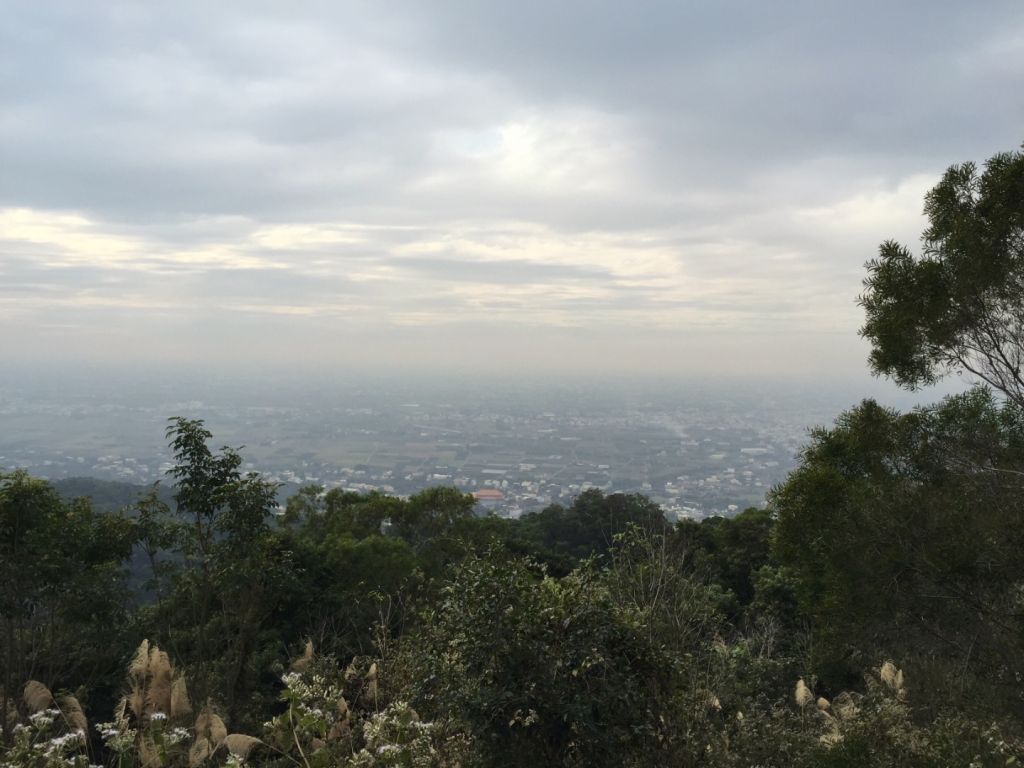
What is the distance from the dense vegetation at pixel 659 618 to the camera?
11.7 feet

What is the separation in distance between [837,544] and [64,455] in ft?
284

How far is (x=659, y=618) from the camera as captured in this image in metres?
5.69

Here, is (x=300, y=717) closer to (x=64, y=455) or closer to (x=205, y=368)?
(x=64, y=455)

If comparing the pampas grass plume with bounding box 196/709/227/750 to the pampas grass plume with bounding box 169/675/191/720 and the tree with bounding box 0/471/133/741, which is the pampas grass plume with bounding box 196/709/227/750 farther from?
the tree with bounding box 0/471/133/741

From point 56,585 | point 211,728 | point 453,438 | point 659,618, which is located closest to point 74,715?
point 211,728

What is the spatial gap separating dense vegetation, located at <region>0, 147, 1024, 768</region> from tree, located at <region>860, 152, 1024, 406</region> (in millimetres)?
18

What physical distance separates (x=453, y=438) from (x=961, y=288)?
9447cm

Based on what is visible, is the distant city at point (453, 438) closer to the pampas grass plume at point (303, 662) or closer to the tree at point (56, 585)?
the tree at point (56, 585)

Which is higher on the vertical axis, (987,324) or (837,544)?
(987,324)

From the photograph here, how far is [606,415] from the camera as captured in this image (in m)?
124

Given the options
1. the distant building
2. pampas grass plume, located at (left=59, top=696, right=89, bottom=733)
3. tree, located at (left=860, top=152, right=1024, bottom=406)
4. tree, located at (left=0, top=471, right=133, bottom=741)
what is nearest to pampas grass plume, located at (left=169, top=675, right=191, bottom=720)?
pampas grass plume, located at (left=59, top=696, right=89, bottom=733)

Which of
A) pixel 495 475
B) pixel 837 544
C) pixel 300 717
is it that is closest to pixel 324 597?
pixel 300 717

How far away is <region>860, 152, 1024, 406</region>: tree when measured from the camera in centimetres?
491

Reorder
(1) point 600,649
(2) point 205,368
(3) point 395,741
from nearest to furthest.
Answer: (1) point 600,649, (3) point 395,741, (2) point 205,368
